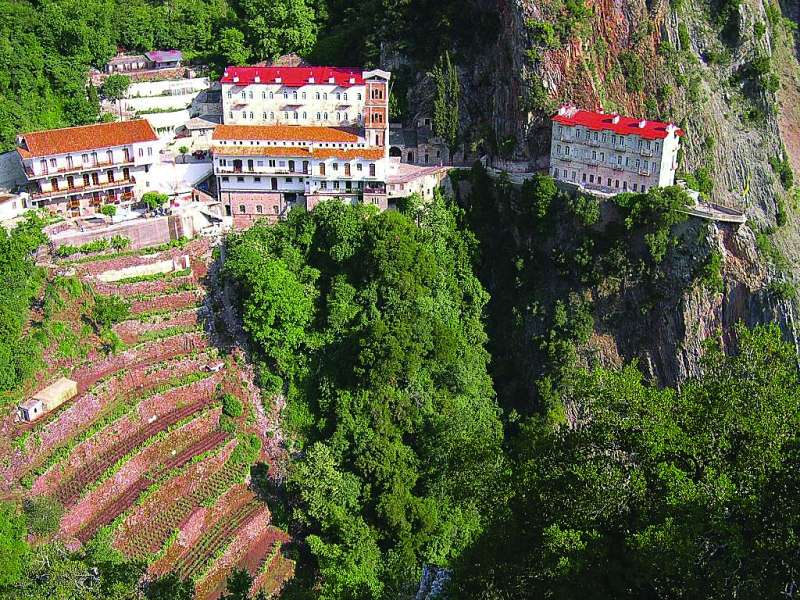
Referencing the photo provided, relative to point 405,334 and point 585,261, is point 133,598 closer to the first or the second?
point 405,334

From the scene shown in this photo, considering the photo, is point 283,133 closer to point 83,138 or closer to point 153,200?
point 153,200

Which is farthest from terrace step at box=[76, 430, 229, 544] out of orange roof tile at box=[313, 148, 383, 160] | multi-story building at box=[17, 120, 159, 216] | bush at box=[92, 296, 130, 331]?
orange roof tile at box=[313, 148, 383, 160]

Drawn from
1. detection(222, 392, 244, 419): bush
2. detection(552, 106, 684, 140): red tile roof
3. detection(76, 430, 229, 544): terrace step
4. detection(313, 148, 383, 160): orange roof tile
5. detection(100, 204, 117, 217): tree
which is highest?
detection(552, 106, 684, 140): red tile roof

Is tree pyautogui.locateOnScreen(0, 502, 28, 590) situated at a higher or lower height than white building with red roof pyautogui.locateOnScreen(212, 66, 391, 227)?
lower

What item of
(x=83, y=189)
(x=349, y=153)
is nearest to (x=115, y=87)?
(x=83, y=189)

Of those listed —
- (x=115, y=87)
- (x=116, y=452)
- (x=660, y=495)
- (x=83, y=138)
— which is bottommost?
(x=116, y=452)

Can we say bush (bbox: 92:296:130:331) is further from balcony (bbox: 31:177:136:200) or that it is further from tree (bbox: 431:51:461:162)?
tree (bbox: 431:51:461:162)

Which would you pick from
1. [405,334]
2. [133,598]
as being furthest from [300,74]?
[133,598]
